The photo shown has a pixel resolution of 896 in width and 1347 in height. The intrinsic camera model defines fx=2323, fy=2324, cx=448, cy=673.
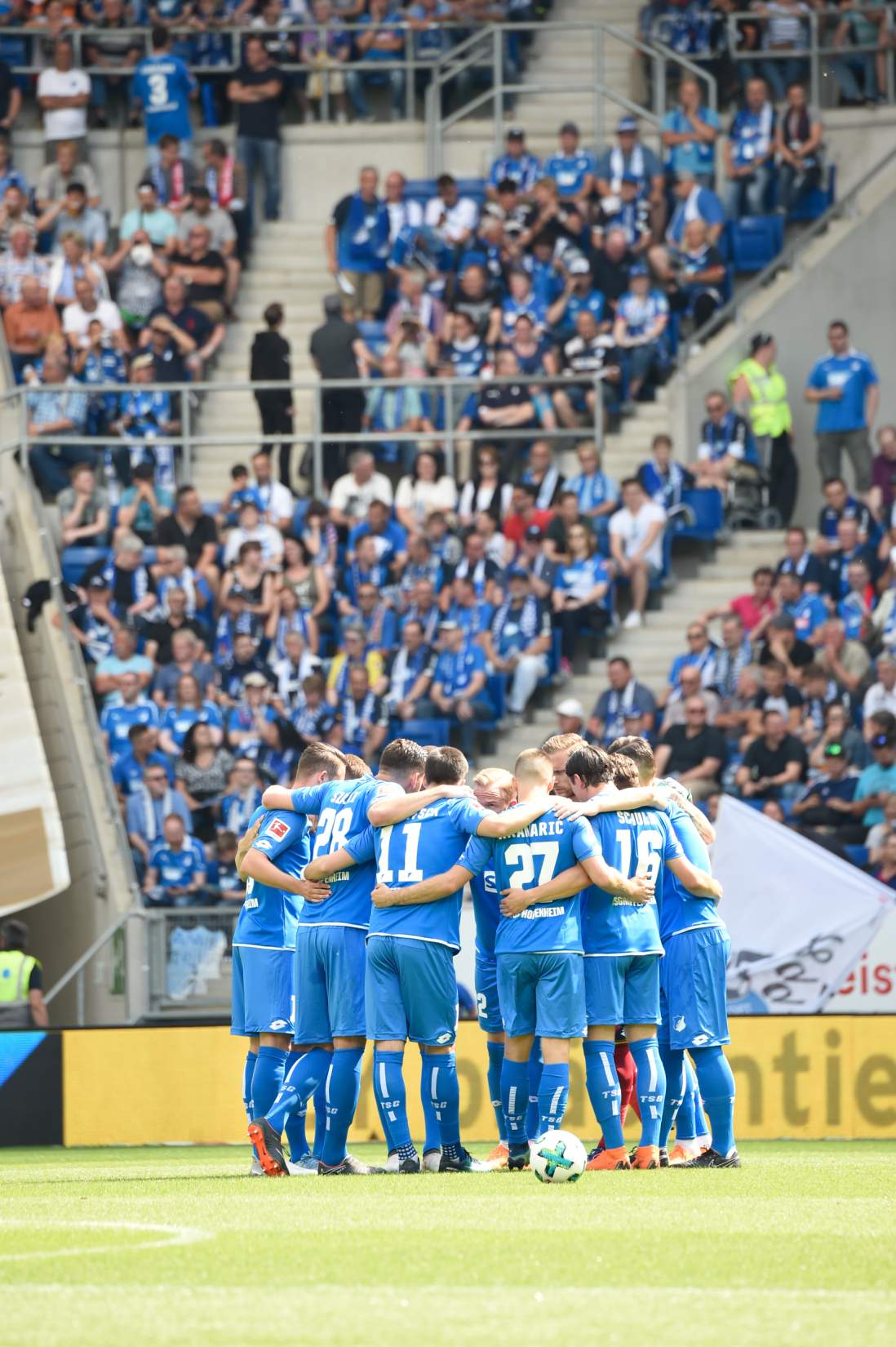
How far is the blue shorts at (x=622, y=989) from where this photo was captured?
36.5 ft

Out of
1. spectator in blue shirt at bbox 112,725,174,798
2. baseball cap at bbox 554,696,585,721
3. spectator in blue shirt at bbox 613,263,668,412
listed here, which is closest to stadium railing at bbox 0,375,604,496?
spectator in blue shirt at bbox 613,263,668,412

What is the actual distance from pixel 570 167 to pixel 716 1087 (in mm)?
14727

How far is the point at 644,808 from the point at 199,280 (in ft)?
49.1

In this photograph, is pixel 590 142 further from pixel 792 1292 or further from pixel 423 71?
pixel 792 1292

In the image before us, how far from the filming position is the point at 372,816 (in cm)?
1102

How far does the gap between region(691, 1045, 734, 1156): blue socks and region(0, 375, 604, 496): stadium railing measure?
1163 cm

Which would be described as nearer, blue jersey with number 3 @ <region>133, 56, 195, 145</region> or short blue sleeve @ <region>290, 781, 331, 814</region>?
short blue sleeve @ <region>290, 781, 331, 814</region>

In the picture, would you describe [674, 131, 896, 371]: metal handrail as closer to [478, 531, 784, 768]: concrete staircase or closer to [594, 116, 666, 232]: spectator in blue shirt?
[594, 116, 666, 232]: spectator in blue shirt

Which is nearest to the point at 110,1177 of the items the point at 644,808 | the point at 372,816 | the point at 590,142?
the point at 372,816

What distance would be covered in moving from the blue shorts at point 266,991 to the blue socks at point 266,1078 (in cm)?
12

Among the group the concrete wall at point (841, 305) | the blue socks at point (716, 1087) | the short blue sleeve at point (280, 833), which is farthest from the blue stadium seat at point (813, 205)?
the blue socks at point (716, 1087)

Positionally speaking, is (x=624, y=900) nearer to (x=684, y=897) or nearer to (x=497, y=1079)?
(x=684, y=897)

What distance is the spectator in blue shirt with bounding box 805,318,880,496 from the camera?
2233 centimetres

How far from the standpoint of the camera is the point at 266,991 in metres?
11.8
